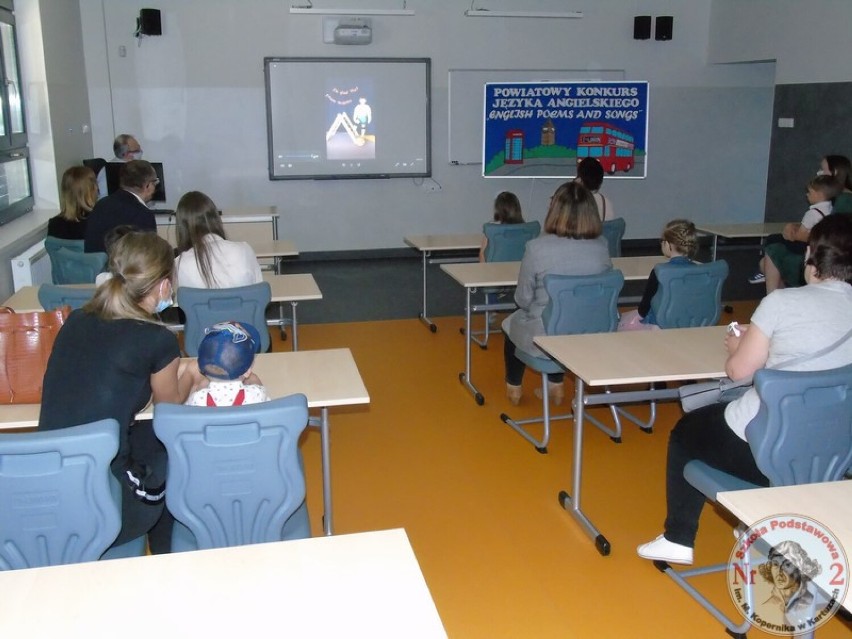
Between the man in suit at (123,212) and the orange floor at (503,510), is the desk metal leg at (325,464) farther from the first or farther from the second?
the man in suit at (123,212)

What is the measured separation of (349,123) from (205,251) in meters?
5.47

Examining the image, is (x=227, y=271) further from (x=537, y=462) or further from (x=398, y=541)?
(x=398, y=541)

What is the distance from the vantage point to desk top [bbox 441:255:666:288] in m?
4.70

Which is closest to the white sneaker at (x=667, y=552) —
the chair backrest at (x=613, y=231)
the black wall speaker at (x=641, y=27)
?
the chair backrest at (x=613, y=231)

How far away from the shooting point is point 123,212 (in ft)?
15.6

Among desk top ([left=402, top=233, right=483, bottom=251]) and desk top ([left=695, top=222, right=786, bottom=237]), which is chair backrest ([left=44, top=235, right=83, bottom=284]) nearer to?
desk top ([left=402, top=233, right=483, bottom=251])

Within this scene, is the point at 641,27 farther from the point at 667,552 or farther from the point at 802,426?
the point at 802,426

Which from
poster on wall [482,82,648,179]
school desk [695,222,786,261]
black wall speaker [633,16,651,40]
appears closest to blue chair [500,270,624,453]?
school desk [695,222,786,261]

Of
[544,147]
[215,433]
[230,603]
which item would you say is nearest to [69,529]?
[215,433]

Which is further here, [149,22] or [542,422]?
[149,22]

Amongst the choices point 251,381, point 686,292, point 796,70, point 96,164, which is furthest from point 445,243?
point 796,70

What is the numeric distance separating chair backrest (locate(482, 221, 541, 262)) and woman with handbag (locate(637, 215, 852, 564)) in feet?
9.84

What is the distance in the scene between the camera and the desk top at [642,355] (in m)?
2.94

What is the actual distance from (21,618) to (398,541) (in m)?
0.75
